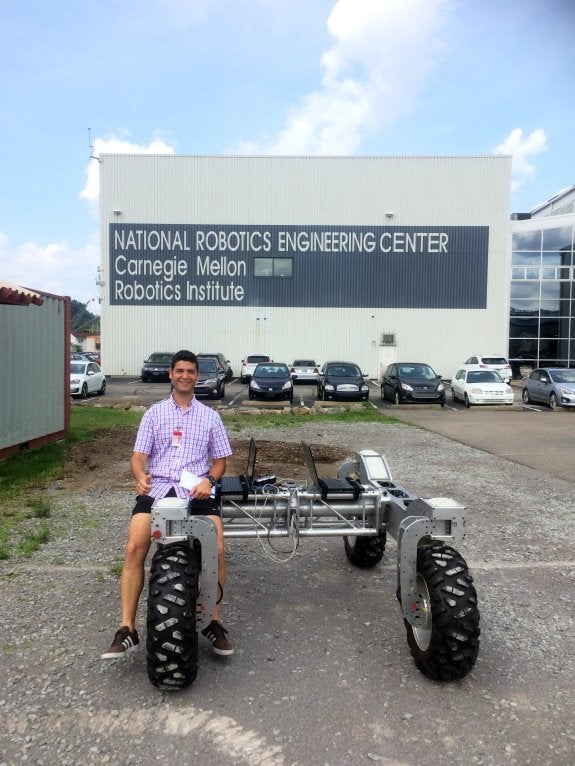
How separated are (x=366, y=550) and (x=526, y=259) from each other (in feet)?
123

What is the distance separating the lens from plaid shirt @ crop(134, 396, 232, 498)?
12.8 ft

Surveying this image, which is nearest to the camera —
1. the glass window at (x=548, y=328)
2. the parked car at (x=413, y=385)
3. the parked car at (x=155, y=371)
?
the parked car at (x=413, y=385)

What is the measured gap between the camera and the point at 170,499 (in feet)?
11.5

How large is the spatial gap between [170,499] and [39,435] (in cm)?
807

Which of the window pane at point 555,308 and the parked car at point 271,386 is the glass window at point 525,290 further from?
the parked car at point 271,386

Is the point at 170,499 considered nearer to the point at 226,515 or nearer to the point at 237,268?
the point at 226,515

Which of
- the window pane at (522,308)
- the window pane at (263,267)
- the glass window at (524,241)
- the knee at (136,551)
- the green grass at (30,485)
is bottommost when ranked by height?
the green grass at (30,485)

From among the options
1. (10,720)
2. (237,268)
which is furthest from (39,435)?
(237,268)

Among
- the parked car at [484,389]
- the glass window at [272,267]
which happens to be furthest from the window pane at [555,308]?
the parked car at [484,389]

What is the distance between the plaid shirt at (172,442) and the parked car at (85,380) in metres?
21.4

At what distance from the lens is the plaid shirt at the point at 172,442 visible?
12.8ft

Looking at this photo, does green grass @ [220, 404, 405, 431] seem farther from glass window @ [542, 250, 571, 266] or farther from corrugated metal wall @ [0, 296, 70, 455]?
glass window @ [542, 250, 571, 266]

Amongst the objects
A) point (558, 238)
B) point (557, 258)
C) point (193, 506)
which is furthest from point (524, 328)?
point (193, 506)

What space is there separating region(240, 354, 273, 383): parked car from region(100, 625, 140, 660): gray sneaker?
3041 cm
